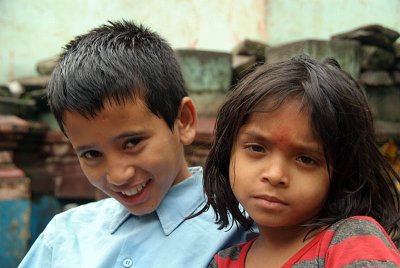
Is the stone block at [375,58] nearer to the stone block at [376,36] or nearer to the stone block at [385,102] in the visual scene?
the stone block at [376,36]

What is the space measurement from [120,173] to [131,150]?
0.07 meters

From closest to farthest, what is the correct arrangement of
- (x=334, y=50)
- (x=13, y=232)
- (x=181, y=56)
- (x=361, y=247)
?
(x=361, y=247) < (x=13, y=232) < (x=334, y=50) < (x=181, y=56)

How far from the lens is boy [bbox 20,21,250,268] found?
142 centimetres

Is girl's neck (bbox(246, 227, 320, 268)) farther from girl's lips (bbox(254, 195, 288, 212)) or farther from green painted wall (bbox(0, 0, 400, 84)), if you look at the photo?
green painted wall (bbox(0, 0, 400, 84))

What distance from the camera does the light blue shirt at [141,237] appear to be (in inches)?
57.9

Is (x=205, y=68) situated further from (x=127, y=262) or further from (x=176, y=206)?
(x=127, y=262)

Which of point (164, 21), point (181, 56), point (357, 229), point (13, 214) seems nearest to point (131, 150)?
point (357, 229)

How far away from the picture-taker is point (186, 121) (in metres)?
1.63

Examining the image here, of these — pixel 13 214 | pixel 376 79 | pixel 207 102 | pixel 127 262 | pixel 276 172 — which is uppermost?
pixel 276 172

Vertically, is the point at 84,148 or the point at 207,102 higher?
the point at 84,148

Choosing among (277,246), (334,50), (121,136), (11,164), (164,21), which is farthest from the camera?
(164,21)

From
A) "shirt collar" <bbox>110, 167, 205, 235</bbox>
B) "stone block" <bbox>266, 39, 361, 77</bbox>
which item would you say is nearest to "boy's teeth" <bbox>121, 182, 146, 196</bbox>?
"shirt collar" <bbox>110, 167, 205, 235</bbox>

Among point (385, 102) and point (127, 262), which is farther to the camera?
point (385, 102)

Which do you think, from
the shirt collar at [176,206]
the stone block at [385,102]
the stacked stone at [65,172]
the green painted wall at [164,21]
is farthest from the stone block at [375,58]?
the shirt collar at [176,206]
